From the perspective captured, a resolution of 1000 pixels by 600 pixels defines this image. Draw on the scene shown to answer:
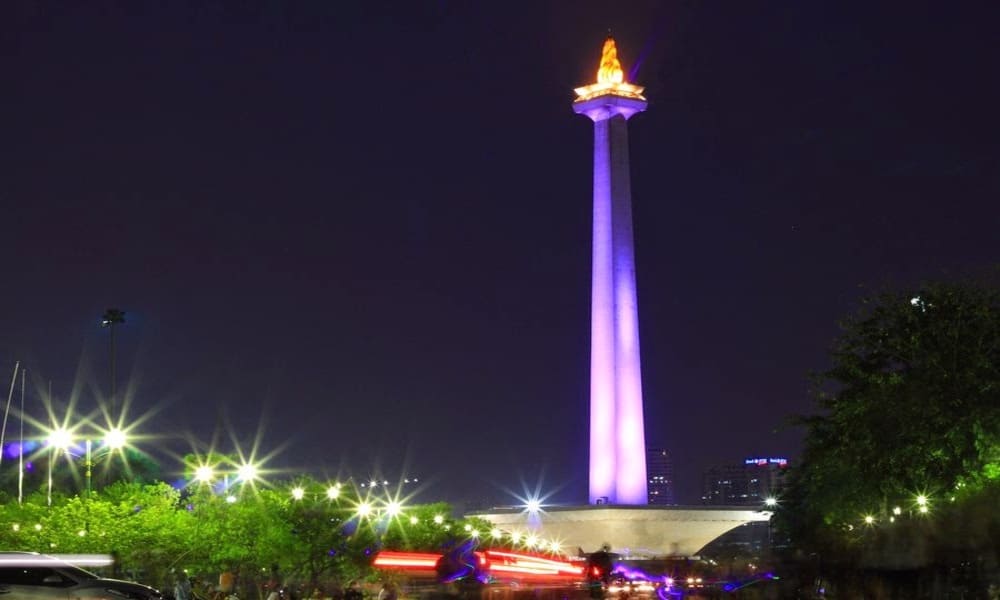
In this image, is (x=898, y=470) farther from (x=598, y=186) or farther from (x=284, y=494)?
(x=598, y=186)

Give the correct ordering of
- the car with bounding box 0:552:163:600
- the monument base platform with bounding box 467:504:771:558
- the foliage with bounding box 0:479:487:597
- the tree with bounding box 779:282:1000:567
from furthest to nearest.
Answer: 1. the monument base platform with bounding box 467:504:771:558
2. the foliage with bounding box 0:479:487:597
3. the tree with bounding box 779:282:1000:567
4. the car with bounding box 0:552:163:600

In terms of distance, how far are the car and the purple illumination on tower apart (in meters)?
107

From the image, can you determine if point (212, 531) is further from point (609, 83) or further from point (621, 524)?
point (609, 83)

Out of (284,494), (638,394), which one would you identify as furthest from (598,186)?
(284,494)

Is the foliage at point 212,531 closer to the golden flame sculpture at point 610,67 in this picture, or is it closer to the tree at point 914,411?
the tree at point 914,411

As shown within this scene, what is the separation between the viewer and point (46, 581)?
27.6 meters

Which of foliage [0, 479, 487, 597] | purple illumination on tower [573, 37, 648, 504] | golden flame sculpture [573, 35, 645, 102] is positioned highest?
golden flame sculpture [573, 35, 645, 102]

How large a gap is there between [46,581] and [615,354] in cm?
10957

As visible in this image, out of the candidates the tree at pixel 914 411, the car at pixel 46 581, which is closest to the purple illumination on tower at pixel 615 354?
the tree at pixel 914 411

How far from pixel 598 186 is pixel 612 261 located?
22.6ft

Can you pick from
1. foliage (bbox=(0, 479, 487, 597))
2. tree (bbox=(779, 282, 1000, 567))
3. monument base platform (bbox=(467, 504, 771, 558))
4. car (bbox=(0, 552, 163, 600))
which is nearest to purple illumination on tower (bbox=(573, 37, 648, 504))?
monument base platform (bbox=(467, 504, 771, 558))

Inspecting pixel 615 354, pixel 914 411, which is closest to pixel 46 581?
pixel 914 411

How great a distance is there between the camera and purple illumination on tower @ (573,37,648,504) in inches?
5315

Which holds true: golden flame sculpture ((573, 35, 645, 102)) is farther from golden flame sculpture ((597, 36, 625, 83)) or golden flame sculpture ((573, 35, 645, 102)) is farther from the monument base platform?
the monument base platform
